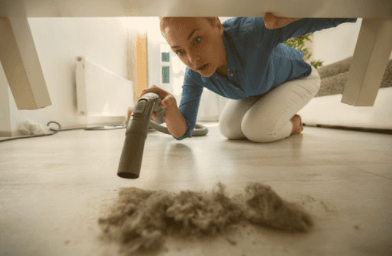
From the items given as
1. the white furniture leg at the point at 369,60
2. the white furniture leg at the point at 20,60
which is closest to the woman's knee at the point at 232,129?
the white furniture leg at the point at 369,60

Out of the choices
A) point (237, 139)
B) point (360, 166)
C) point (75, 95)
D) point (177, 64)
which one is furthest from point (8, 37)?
point (177, 64)

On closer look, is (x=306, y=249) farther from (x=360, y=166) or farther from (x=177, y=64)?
(x=177, y=64)

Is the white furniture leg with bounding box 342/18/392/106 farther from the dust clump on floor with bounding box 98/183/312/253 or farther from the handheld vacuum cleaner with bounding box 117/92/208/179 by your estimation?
the handheld vacuum cleaner with bounding box 117/92/208/179

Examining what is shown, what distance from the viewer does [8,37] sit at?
31cm

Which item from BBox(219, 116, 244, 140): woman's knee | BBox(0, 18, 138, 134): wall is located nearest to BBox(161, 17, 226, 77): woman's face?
BBox(219, 116, 244, 140): woman's knee

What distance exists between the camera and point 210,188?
1.38ft

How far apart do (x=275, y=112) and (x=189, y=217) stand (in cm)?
93

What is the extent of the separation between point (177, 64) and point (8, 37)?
3.28 metres

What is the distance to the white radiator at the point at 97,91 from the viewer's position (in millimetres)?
2045

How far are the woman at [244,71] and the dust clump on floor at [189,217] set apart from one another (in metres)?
0.26

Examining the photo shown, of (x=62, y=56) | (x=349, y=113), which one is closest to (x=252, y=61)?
(x=349, y=113)

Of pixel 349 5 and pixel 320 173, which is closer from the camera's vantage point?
pixel 349 5

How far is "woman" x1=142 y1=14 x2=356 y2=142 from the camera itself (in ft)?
2.15

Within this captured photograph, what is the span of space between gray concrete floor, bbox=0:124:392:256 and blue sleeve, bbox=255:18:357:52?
1.05ft
